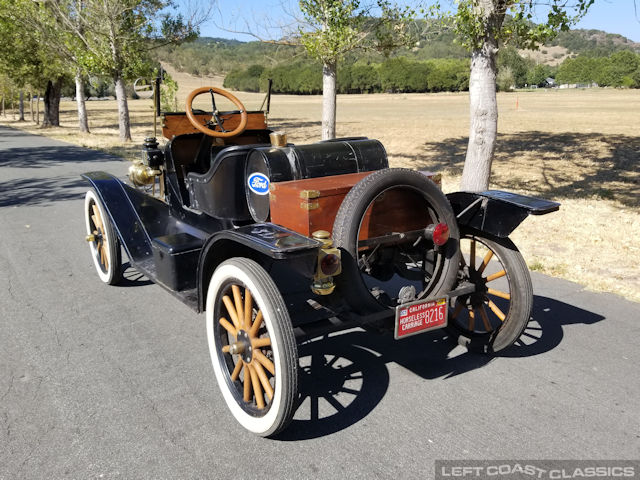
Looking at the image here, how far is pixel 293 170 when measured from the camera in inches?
131

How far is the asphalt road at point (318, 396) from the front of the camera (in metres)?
2.54

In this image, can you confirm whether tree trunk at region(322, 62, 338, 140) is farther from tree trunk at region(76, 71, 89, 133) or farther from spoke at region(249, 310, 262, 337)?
tree trunk at region(76, 71, 89, 133)

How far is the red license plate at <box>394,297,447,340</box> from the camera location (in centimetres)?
280

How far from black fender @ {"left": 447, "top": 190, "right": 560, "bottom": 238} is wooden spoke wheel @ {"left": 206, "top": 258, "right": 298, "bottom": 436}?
1454 millimetres

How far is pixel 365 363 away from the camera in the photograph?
3.46 meters

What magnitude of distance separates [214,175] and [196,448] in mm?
1915

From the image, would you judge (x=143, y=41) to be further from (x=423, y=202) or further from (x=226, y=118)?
(x=423, y=202)

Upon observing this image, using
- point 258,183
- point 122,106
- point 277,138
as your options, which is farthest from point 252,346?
point 122,106

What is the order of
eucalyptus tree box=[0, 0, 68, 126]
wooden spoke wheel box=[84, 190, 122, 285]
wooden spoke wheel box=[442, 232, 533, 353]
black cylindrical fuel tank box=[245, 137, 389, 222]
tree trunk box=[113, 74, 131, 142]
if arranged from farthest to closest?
1. eucalyptus tree box=[0, 0, 68, 126]
2. tree trunk box=[113, 74, 131, 142]
3. wooden spoke wheel box=[84, 190, 122, 285]
4. black cylindrical fuel tank box=[245, 137, 389, 222]
5. wooden spoke wheel box=[442, 232, 533, 353]

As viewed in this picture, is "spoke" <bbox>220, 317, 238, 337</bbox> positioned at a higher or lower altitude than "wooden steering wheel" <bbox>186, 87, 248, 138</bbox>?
lower

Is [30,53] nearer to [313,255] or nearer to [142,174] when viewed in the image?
[142,174]

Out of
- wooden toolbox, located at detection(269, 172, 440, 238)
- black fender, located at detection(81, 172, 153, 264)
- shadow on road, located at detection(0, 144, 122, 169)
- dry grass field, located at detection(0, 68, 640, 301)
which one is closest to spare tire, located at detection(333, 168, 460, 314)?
wooden toolbox, located at detection(269, 172, 440, 238)

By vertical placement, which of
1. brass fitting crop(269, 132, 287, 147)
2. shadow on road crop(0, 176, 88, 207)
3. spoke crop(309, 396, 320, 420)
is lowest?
spoke crop(309, 396, 320, 420)

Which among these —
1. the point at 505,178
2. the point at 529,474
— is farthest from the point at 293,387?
the point at 505,178
